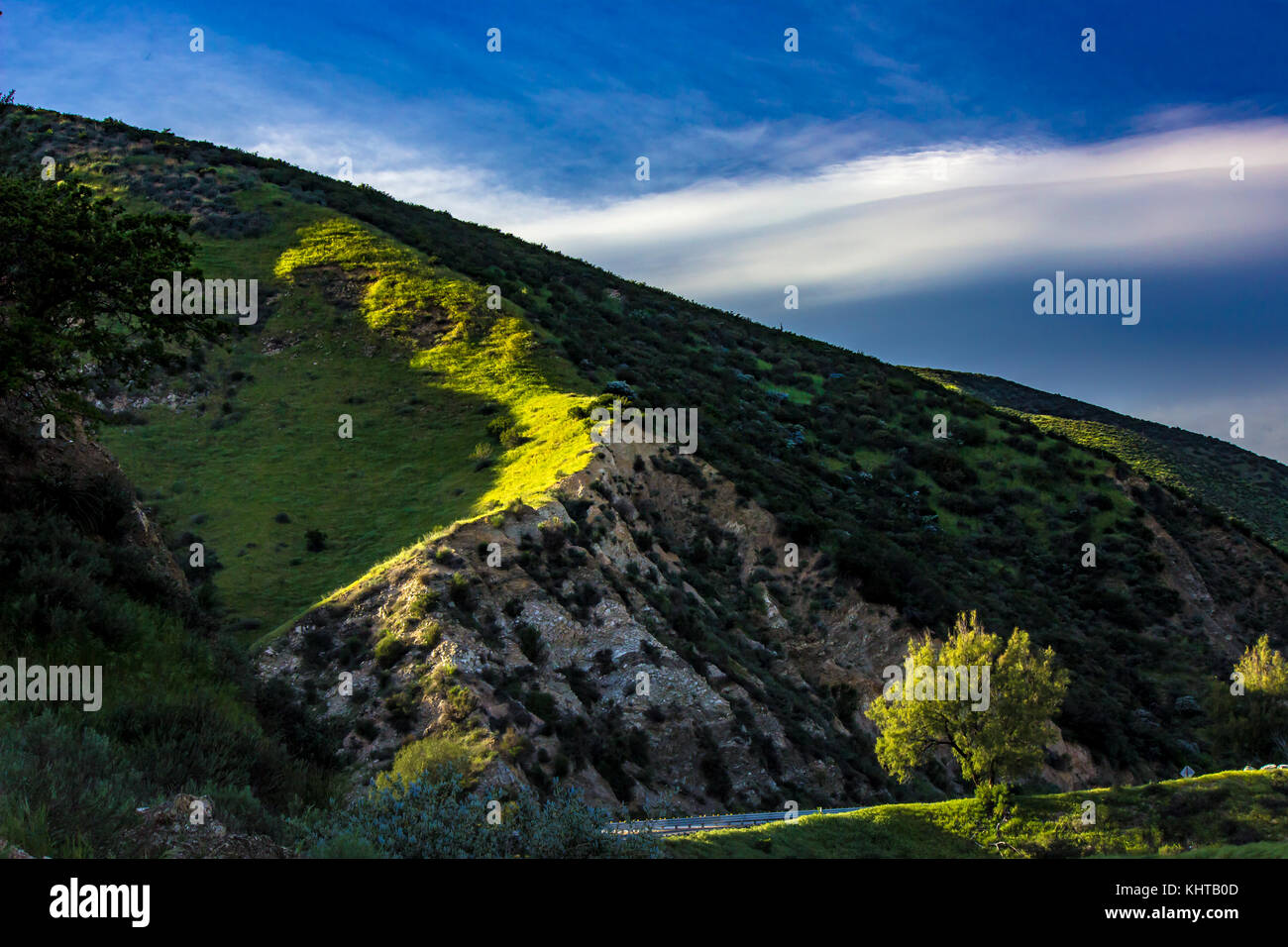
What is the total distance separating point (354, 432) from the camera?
4294 cm

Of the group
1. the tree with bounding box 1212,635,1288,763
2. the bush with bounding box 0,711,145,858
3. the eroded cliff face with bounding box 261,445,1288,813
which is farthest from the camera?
the tree with bounding box 1212,635,1288,763

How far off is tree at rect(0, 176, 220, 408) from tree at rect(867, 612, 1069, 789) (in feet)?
80.2

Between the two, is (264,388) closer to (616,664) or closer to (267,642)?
(267,642)

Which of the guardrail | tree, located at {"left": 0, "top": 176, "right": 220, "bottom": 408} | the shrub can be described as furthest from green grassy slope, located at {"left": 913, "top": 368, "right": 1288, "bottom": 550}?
tree, located at {"left": 0, "top": 176, "right": 220, "bottom": 408}

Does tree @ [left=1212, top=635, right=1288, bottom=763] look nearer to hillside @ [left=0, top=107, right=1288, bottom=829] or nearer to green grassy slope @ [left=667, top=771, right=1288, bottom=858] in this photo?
hillside @ [left=0, top=107, right=1288, bottom=829]

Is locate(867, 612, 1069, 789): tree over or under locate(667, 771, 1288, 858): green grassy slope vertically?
over

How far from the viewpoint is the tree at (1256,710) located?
128 feet

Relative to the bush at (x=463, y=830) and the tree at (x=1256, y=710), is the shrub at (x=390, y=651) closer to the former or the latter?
the bush at (x=463, y=830)

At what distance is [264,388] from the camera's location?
46906 mm

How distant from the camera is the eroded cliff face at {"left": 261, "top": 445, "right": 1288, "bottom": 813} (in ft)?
79.2

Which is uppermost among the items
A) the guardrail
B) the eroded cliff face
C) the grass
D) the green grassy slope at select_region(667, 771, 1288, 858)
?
the grass

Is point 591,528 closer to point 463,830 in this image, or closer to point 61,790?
point 463,830

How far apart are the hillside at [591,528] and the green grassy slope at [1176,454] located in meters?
29.9

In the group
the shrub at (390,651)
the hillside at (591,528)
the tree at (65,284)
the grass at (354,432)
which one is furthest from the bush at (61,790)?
the grass at (354,432)
